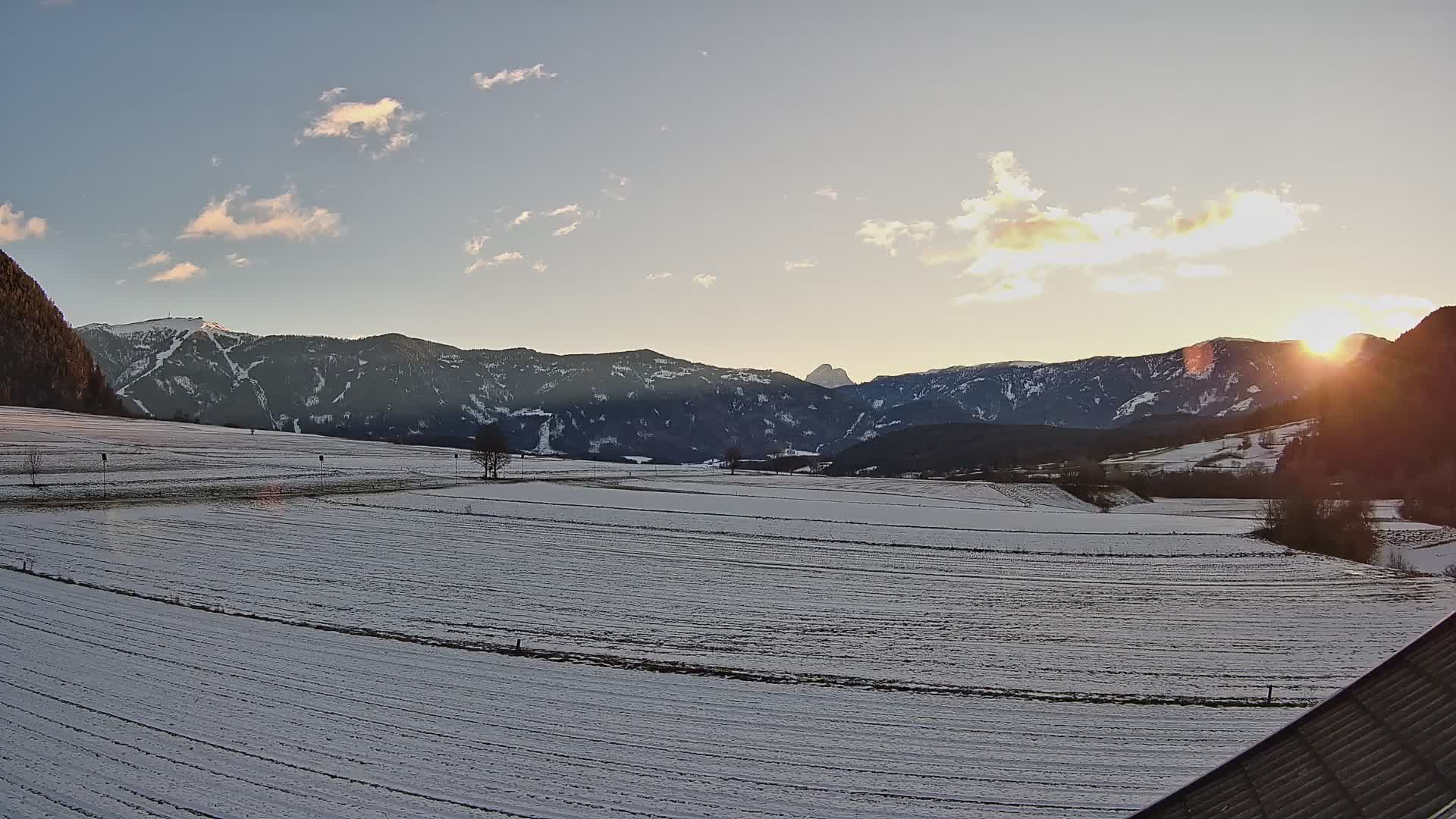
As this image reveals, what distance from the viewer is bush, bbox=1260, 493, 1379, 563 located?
57875 mm

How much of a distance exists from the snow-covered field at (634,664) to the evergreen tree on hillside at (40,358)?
5507 inches

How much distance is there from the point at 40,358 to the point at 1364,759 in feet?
717

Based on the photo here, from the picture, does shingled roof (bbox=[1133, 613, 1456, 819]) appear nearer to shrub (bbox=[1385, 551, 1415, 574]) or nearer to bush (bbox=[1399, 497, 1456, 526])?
shrub (bbox=[1385, 551, 1415, 574])

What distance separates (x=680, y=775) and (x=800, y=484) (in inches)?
3730

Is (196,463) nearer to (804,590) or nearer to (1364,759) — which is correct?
(804,590)

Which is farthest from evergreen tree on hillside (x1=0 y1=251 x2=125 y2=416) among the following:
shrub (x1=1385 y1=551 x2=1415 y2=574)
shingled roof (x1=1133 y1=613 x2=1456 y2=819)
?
shingled roof (x1=1133 y1=613 x2=1456 y2=819)

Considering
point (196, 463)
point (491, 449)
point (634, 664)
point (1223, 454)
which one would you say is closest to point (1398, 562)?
point (634, 664)

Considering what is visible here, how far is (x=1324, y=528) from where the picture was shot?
60.2 m

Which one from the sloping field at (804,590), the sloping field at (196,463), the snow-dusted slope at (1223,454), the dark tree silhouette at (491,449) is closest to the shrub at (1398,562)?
the sloping field at (804,590)

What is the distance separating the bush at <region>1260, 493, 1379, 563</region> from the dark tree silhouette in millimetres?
78282

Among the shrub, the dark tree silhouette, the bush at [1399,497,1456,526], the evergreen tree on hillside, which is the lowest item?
the shrub

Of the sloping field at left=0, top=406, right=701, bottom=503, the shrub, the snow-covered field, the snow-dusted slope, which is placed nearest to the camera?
the snow-covered field

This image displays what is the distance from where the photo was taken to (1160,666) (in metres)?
26.3

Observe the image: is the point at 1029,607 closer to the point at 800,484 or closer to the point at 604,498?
the point at 604,498
